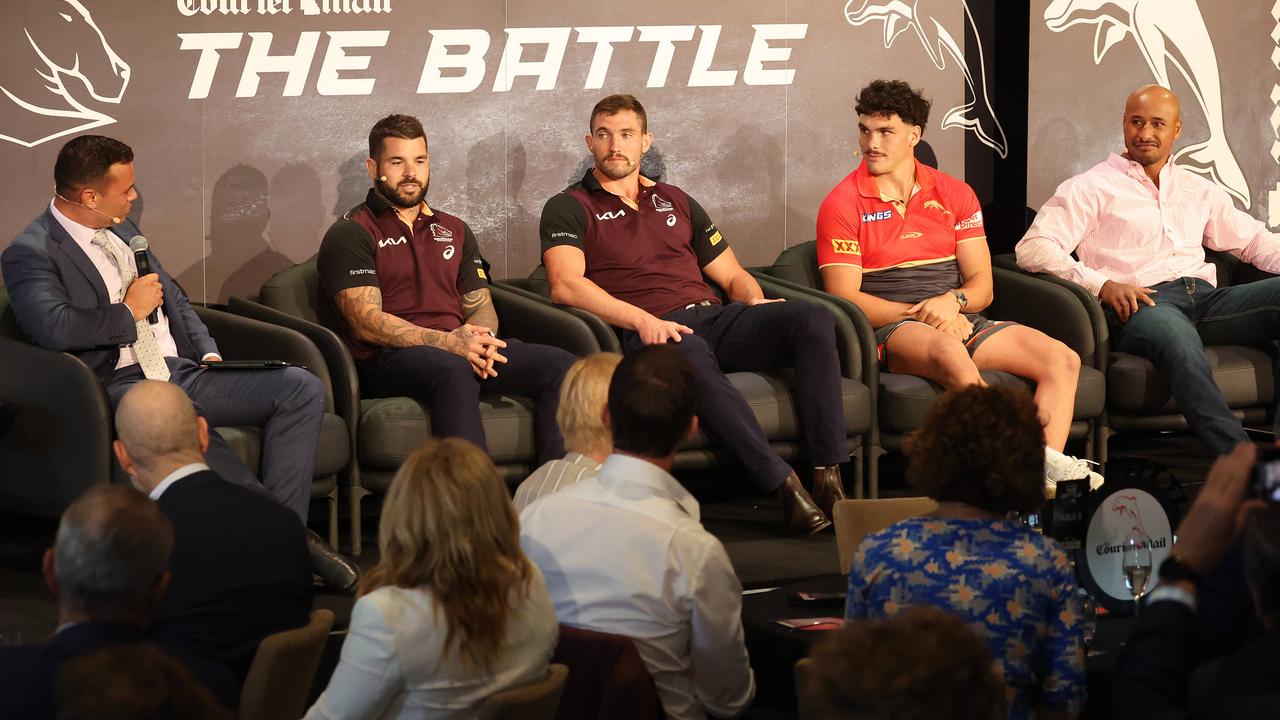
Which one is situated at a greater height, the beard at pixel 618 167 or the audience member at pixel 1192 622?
the beard at pixel 618 167

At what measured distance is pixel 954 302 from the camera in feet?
18.8

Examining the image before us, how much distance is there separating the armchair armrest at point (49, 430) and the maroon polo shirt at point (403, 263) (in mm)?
988

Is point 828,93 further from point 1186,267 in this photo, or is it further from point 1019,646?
point 1019,646

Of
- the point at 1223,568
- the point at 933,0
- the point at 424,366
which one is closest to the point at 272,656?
the point at 1223,568

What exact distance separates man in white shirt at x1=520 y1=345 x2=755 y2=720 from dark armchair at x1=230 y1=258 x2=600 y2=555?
2.21 m

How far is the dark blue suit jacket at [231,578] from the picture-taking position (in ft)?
8.28

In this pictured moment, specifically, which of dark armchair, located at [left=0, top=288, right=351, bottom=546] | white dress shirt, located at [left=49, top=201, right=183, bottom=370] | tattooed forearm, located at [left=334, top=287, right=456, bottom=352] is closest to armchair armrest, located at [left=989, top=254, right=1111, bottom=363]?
tattooed forearm, located at [left=334, top=287, right=456, bottom=352]

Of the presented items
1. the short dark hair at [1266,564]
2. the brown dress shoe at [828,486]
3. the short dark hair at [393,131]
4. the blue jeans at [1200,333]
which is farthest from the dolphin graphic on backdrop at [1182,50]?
the short dark hair at [1266,564]

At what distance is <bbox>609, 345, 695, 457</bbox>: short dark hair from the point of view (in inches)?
109

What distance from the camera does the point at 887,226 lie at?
589 centimetres

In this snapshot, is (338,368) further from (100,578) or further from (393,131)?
(100,578)

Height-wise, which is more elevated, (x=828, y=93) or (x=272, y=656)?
Result: (x=828, y=93)

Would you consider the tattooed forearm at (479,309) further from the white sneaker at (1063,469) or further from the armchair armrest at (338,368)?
the white sneaker at (1063,469)

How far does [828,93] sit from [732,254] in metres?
0.99
